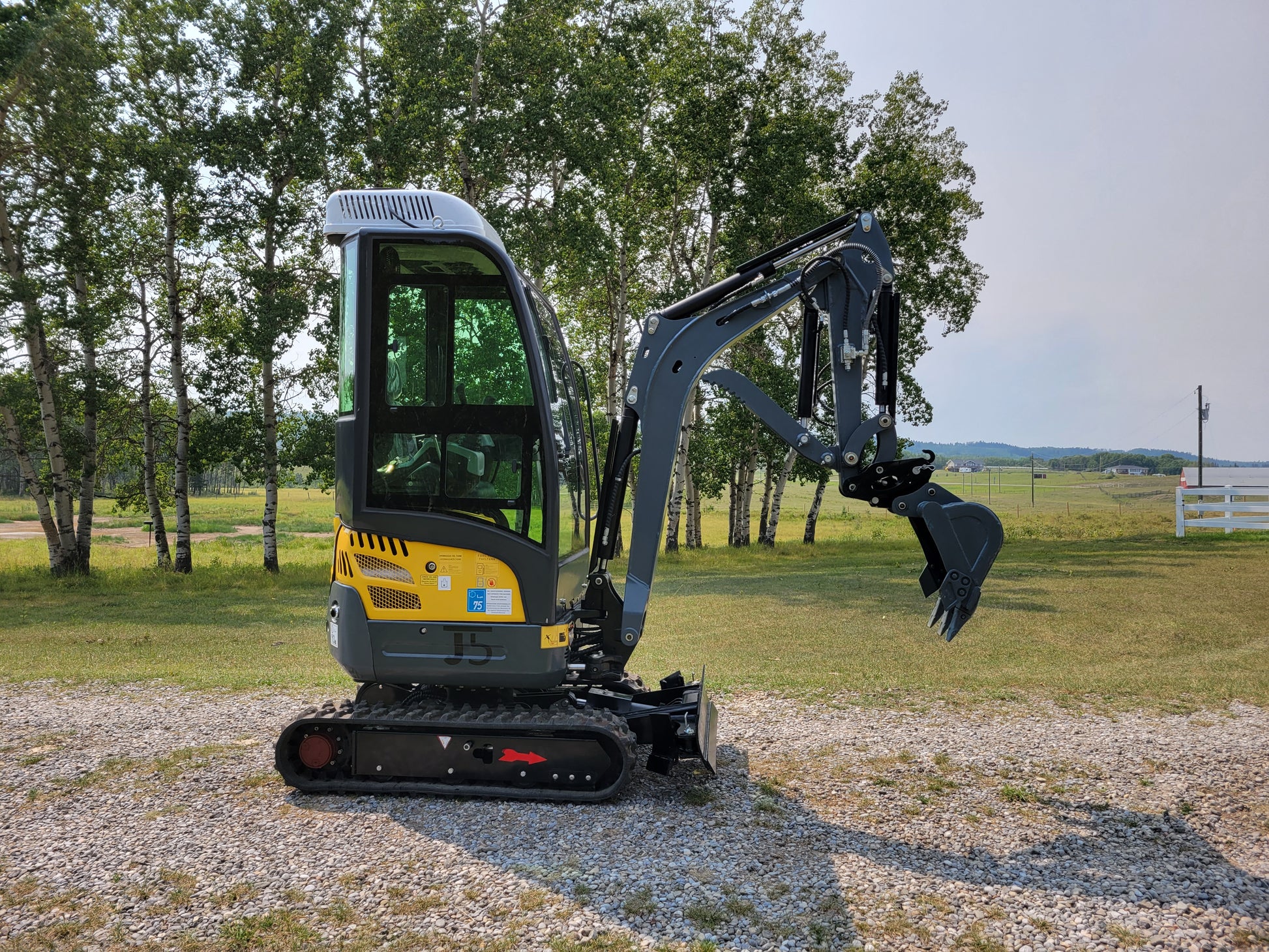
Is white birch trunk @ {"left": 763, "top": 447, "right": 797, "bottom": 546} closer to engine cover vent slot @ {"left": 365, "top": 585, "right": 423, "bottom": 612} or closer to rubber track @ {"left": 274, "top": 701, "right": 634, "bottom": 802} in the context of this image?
rubber track @ {"left": 274, "top": 701, "right": 634, "bottom": 802}

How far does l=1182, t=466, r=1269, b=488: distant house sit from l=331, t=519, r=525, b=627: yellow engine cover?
28624mm

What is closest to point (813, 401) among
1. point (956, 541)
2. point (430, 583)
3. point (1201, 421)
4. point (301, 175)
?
point (956, 541)

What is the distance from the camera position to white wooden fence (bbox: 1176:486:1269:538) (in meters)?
26.2

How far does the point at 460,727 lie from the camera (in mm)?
6004

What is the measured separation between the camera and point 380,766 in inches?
242

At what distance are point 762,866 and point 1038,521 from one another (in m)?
36.8

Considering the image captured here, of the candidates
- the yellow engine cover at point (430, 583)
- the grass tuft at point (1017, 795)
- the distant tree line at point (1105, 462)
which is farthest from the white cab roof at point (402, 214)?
the distant tree line at point (1105, 462)

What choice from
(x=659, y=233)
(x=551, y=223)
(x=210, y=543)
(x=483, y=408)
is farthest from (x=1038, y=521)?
(x=483, y=408)

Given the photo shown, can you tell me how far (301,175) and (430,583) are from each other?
17.1 m

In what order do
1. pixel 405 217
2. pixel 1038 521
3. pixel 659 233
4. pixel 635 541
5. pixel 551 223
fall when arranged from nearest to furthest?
pixel 405 217, pixel 635 541, pixel 551 223, pixel 659 233, pixel 1038 521

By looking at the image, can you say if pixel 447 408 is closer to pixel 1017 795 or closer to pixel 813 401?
pixel 813 401

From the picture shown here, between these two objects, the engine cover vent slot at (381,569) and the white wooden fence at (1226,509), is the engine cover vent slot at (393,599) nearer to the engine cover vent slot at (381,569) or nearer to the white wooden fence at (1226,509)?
the engine cover vent slot at (381,569)

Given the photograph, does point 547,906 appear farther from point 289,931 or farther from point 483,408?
point 483,408

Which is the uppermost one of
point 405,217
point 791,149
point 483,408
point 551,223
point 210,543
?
point 791,149
